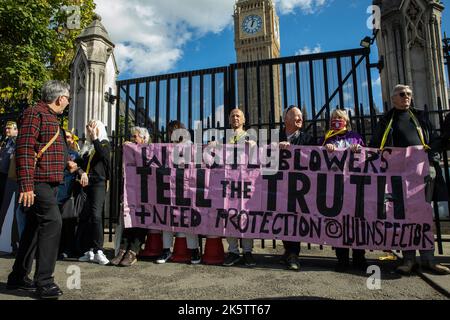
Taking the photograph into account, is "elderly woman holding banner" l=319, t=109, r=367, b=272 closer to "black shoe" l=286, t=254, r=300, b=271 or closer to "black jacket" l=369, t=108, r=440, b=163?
"black jacket" l=369, t=108, r=440, b=163

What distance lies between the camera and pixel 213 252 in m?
4.20

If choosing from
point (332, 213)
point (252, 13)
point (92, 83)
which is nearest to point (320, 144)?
point (332, 213)

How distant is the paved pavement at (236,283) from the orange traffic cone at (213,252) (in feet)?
0.58

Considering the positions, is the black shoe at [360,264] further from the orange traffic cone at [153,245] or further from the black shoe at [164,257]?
the orange traffic cone at [153,245]

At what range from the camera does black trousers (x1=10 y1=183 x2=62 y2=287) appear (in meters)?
2.89

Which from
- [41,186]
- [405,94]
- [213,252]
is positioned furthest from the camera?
[213,252]

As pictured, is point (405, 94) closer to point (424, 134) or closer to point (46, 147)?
point (424, 134)

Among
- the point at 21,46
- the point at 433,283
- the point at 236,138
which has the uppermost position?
the point at 21,46

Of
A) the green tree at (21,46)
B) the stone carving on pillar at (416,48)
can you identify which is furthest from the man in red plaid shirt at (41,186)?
the green tree at (21,46)

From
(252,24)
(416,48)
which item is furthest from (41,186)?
(252,24)

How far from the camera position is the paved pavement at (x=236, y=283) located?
2914 mm

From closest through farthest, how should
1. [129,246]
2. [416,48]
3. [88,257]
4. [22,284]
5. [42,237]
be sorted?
[42,237] → [22,284] → [129,246] → [88,257] → [416,48]

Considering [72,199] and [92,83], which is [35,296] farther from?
[92,83]

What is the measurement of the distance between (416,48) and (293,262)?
511 centimetres
